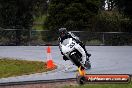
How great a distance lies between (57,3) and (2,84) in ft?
109

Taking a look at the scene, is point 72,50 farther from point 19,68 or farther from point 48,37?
point 48,37

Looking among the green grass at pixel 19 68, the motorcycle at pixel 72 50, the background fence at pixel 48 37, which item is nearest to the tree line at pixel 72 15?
the background fence at pixel 48 37

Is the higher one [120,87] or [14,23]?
[120,87]

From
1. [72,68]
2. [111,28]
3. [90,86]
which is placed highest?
[90,86]

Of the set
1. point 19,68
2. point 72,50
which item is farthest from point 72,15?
point 72,50

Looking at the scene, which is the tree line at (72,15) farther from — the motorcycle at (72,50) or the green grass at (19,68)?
the motorcycle at (72,50)

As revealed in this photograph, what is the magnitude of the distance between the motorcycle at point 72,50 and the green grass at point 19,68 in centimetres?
537

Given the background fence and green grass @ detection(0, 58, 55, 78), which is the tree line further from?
green grass @ detection(0, 58, 55, 78)

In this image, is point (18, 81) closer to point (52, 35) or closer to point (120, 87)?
point (120, 87)

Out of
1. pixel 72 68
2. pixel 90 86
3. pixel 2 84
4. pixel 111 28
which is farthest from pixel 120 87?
pixel 111 28

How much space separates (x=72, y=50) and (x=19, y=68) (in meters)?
7.40

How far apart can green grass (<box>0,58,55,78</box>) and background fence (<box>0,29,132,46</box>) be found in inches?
660

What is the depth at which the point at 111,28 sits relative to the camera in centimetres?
4519

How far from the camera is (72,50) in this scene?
16.0 m
